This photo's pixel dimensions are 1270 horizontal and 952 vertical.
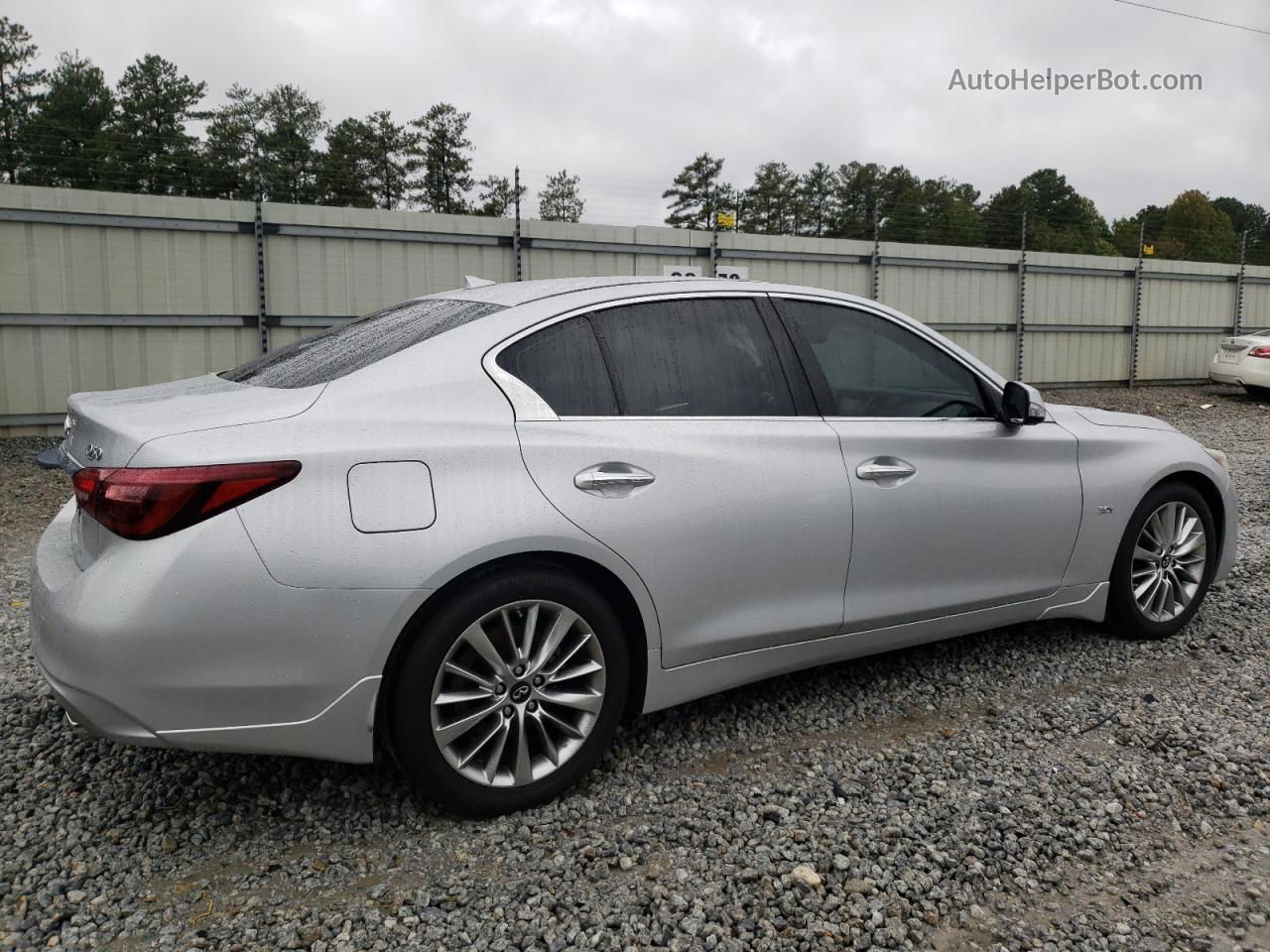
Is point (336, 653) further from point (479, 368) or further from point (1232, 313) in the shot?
point (1232, 313)

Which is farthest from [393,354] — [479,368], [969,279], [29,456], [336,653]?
[969,279]

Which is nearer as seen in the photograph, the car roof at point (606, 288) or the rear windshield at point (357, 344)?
the rear windshield at point (357, 344)

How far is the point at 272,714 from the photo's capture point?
253cm

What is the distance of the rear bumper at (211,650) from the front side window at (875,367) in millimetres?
1665

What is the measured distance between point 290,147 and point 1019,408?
37.2 m

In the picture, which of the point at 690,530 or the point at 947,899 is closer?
the point at 947,899

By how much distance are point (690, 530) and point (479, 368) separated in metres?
0.75

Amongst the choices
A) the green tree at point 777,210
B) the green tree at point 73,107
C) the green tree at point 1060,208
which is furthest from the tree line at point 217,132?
the green tree at point 1060,208

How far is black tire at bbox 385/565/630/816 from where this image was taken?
2.63 m

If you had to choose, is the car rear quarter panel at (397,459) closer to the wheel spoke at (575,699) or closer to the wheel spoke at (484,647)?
the wheel spoke at (484,647)

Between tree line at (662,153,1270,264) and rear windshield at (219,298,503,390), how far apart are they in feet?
45.5

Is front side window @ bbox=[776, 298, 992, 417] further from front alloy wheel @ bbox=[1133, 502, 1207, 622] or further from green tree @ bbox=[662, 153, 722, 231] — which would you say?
green tree @ bbox=[662, 153, 722, 231]

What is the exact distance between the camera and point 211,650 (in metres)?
2.43

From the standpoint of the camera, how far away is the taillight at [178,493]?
A: 2420 millimetres
